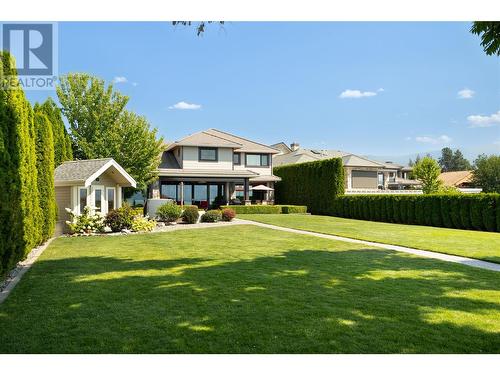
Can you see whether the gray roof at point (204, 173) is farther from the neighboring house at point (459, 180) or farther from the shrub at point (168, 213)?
the neighboring house at point (459, 180)

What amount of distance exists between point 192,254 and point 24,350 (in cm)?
735

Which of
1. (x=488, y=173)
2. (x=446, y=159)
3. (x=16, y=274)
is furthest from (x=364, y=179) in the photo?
(x=446, y=159)

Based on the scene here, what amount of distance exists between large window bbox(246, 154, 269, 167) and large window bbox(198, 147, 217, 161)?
4679mm

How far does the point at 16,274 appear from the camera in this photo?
9219 mm

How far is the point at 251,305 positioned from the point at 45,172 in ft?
39.5

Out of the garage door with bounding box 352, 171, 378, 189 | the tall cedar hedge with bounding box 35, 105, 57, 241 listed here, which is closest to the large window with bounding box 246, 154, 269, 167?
the garage door with bounding box 352, 171, 378, 189

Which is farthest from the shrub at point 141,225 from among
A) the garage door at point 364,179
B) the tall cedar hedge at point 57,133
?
the garage door at point 364,179

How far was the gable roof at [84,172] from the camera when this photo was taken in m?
18.1

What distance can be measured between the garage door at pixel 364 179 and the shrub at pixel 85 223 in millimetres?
37228

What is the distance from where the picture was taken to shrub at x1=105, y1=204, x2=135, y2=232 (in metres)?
18.3

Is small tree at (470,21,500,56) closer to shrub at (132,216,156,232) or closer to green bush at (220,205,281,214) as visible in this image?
shrub at (132,216,156,232)

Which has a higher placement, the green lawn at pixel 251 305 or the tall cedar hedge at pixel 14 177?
the tall cedar hedge at pixel 14 177

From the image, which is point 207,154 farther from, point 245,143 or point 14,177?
point 14,177

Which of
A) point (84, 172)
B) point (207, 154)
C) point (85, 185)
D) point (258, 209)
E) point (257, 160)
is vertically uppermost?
point (207, 154)
